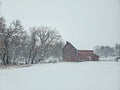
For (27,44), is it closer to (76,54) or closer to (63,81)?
(76,54)

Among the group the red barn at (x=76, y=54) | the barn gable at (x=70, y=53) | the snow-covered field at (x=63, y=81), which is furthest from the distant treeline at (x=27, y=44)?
the snow-covered field at (x=63, y=81)

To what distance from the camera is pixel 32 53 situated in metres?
14.1

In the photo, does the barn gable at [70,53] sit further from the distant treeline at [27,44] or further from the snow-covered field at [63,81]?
the snow-covered field at [63,81]

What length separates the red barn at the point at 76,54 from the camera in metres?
17.2

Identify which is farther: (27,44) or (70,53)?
(70,53)

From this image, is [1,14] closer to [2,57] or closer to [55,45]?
[2,57]

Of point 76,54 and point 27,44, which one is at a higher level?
point 27,44

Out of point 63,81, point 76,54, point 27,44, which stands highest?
point 27,44

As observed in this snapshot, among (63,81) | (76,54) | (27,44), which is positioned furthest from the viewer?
(76,54)

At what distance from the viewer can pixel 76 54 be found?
18.1m

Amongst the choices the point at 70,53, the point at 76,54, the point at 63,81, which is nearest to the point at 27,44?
the point at 70,53

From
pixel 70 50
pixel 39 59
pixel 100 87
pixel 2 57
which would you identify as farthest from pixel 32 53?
pixel 100 87

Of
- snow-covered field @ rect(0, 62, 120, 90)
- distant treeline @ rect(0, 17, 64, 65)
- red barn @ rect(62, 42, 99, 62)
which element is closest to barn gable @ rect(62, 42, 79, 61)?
red barn @ rect(62, 42, 99, 62)

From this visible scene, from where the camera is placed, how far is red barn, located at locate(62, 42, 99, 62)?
17.2 meters
